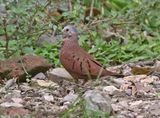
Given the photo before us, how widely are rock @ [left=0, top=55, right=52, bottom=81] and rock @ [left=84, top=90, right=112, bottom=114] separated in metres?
1.20

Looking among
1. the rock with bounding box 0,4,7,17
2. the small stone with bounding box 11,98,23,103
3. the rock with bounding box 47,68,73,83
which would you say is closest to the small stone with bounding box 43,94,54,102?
the small stone with bounding box 11,98,23,103

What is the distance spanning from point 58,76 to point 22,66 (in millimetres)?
346

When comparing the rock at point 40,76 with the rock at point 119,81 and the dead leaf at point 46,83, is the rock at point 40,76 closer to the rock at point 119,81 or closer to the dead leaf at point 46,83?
the dead leaf at point 46,83

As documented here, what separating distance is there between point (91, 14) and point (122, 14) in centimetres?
37

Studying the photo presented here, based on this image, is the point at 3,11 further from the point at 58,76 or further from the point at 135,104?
the point at 135,104

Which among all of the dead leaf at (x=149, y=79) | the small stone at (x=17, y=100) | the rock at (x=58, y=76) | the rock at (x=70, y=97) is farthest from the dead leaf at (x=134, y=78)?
the small stone at (x=17, y=100)

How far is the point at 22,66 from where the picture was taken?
24.3ft

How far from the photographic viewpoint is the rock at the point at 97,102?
608 centimetres

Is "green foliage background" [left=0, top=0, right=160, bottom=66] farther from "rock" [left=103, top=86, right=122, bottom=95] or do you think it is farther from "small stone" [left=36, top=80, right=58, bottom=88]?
"rock" [left=103, top=86, right=122, bottom=95]

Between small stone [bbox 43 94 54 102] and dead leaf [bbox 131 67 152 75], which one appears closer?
small stone [bbox 43 94 54 102]

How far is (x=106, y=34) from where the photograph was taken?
9.54 metres

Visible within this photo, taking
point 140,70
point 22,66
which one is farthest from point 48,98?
point 140,70

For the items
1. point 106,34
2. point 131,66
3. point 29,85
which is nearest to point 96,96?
point 29,85

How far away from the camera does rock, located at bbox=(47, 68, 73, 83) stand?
24.7 feet
